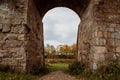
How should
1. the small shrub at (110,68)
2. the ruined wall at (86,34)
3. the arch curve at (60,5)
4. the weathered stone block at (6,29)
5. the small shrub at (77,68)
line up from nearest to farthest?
1. the small shrub at (110,68)
2. the weathered stone block at (6,29)
3. the ruined wall at (86,34)
4. the small shrub at (77,68)
5. the arch curve at (60,5)

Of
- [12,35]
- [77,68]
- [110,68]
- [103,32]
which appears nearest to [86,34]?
[103,32]

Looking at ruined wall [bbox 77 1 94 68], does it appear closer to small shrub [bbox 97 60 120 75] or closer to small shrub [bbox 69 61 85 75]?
small shrub [bbox 69 61 85 75]

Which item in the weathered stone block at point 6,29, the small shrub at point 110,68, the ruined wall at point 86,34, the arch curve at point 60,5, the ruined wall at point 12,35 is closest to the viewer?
the small shrub at point 110,68

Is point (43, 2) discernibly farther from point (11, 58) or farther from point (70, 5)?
point (11, 58)

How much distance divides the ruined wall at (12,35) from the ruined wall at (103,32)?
8.74 feet

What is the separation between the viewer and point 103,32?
368 inches

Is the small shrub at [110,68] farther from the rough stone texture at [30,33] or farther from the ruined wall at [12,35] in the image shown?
the ruined wall at [12,35]

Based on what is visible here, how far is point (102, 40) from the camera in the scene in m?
9.29

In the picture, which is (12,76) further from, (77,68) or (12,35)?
(77,68)

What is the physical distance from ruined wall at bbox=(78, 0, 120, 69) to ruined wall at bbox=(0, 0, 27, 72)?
2665mm

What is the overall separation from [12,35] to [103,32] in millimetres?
3545

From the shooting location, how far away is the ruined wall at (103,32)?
9188 millimetres

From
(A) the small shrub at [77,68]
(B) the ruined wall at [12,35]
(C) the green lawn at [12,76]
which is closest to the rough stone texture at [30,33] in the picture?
(B) the ruined wall at [12,35]

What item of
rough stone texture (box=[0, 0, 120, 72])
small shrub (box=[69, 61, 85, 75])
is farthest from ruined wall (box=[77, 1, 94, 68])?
small shrub (box=[69, 61, 85, 75])
